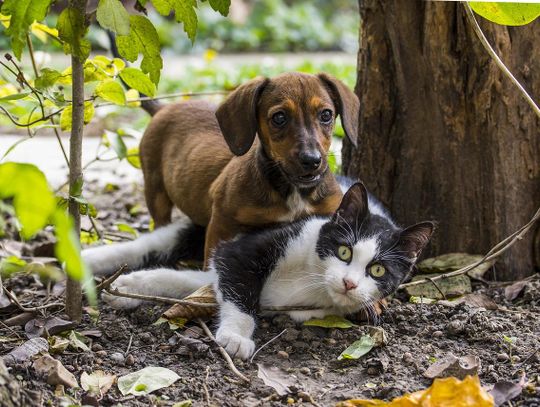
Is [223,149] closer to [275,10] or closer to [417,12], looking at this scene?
[417,12]

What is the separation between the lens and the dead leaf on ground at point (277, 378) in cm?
268

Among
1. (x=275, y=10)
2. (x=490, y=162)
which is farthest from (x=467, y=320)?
(x=275, y=10)

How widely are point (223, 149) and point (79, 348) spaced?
1656 mm

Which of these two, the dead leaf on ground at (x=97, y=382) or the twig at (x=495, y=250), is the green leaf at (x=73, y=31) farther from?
the twig at (x=495, y=250)

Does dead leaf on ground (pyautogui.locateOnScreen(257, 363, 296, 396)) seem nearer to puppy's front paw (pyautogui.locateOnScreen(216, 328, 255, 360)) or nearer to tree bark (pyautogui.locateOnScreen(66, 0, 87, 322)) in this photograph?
puppy's front paw (pyautogui.locateOnScreen(216, 328, 255, 360))

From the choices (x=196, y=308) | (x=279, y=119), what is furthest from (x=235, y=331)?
(x=279, y=119)

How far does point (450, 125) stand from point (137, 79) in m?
1.71

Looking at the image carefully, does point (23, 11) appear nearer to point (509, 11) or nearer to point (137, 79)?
point (137, 79)

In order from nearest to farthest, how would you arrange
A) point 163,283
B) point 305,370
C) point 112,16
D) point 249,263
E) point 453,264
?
point 112,16
point 305,370
point 249,263
point 163,283
point 453,264

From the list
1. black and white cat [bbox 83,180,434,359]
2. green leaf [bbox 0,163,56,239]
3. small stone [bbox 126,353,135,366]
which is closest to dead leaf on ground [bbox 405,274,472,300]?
black and white cat [bbox 83,180,434,359]

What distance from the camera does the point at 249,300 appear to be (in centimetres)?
337

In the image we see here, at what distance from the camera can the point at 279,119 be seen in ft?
11.7

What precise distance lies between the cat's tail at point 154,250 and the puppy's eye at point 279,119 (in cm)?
107

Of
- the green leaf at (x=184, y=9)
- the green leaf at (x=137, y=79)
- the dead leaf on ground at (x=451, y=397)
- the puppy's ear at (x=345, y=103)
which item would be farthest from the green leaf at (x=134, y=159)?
the dead leaf on ground at (x=451, y=397)
